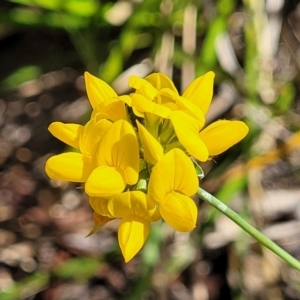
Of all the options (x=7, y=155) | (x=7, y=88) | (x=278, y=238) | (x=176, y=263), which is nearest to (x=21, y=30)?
(x=7, y=88)

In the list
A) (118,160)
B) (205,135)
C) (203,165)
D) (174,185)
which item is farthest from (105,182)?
(203,165)

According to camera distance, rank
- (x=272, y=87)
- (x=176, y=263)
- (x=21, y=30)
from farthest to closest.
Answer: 1. (x=21, y=30)
2. (x=272, y=87)
3. (x=176, y=263)

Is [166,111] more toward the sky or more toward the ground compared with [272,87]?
more toward the sky

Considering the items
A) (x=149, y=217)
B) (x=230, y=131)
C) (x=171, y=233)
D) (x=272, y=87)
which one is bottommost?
(x=171, y=233)

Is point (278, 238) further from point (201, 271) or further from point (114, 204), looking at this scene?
point (114, 204)

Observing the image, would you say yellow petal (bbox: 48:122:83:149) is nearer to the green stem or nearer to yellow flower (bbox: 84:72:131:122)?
yellow flower (bbox: 84:72:131:122)

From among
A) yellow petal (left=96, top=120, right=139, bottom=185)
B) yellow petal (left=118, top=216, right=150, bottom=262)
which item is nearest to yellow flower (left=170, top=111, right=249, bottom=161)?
yellow petal (left=96, top=120, right=139, bottom=185)
